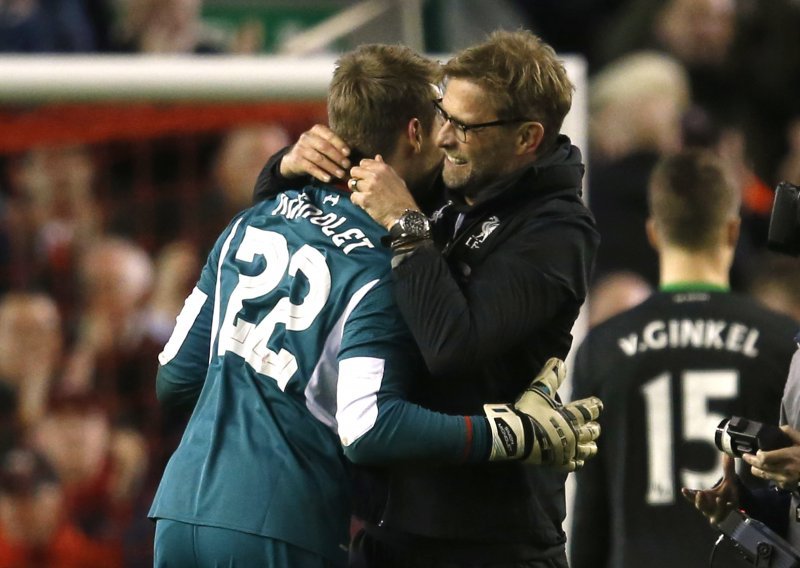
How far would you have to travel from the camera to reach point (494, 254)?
3.35m

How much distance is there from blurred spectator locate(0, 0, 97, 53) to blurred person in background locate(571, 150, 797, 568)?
3720 mm

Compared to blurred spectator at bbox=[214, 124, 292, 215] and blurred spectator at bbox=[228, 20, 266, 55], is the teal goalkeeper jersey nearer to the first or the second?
blurred spectator at bbox=[214, 124, 292, 215]

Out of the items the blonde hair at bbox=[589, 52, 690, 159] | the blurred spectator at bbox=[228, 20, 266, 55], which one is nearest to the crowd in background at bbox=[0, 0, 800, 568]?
Result: the blurred spectator at bbox=[228, 20, 266, 55]

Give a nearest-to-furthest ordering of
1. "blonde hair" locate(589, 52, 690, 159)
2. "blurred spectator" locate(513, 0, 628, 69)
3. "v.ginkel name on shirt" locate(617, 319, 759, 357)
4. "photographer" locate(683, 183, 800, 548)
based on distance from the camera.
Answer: "photographer" locate(683, 183, 800, 548)
"v.ginkel name on shirt" locate(617, 319, 759, 357)
"blonde hair" locate(589, 52, 690, 159)
"blurred spectator" locate(513, 0, 628, 69)

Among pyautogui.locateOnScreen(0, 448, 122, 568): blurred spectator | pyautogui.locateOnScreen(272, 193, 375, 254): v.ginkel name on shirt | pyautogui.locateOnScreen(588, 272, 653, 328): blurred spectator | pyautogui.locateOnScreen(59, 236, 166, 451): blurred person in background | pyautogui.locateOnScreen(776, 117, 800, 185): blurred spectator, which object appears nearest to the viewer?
pyautogui.locateOnScreen(272, 193, 375, 254): v.ginkel name on shirt

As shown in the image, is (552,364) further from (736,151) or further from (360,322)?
(736,151)

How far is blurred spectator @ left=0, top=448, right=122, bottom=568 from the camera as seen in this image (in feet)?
20.8

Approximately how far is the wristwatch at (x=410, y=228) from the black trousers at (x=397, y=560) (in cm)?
72

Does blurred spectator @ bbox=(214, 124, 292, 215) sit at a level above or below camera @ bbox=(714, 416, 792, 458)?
above

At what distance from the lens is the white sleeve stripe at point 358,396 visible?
3.17 metres

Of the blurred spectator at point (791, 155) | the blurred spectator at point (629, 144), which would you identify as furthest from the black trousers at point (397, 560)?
the blurred spectator at point (791, 155)

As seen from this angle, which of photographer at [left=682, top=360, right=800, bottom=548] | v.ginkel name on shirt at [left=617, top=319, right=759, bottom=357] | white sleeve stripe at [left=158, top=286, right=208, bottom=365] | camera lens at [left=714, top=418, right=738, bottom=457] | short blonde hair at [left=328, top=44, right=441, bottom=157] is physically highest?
short blonde hair at [left=328, top=44, right=441, bottom=157]

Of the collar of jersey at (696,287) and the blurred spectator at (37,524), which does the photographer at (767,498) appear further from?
the blurred spectator at (37,524)

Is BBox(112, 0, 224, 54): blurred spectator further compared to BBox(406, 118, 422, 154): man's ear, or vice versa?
BBox(112, 0, 224, 54): blurred spectator
